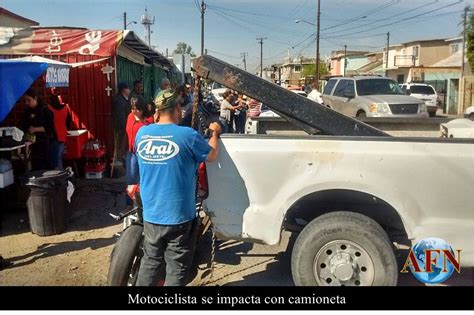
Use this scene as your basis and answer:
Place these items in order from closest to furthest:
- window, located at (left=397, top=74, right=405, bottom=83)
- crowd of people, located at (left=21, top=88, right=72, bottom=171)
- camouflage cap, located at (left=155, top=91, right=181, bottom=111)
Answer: camouflage cap, located at (left=155, top=91, right=181, bottom=111)
crowd of people, located at (left=21, top=88, right=72, bottom=171)
window, located at (left=397, top=74, right=405, bottom=83)

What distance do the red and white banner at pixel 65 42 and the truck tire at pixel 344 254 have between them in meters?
6.63

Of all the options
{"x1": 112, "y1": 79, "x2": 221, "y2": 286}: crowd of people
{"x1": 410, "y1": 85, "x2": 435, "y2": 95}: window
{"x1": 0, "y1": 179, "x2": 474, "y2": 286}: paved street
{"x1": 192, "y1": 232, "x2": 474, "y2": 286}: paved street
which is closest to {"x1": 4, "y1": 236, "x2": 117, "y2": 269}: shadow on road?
{"x1": 0, "y1": 179, "x2": 474, "y2": 286}: paved street

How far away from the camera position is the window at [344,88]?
13.4 meters

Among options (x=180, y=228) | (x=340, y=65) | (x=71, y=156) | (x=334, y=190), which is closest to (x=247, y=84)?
(x=334, y=190)

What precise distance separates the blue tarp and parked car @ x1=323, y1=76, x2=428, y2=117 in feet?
30.0

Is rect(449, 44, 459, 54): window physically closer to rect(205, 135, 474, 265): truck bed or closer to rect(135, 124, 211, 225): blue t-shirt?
rect(205, 135, 474, 265): truck bed

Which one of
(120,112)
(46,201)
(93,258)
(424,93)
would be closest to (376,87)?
(120,112)

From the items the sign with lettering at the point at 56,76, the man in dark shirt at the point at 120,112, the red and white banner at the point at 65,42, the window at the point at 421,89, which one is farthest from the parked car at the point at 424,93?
the sign with lettering at the point at 56,76

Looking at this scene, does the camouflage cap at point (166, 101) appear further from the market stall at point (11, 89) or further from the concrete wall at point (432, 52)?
the concrete wall at point (432, 52)

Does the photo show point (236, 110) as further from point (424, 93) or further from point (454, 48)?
point (454, 48)

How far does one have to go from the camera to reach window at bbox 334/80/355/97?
13389 mm

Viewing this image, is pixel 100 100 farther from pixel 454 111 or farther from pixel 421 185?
pixel 454 111

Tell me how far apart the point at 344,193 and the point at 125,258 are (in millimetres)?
1857

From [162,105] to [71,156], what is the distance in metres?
5.61
